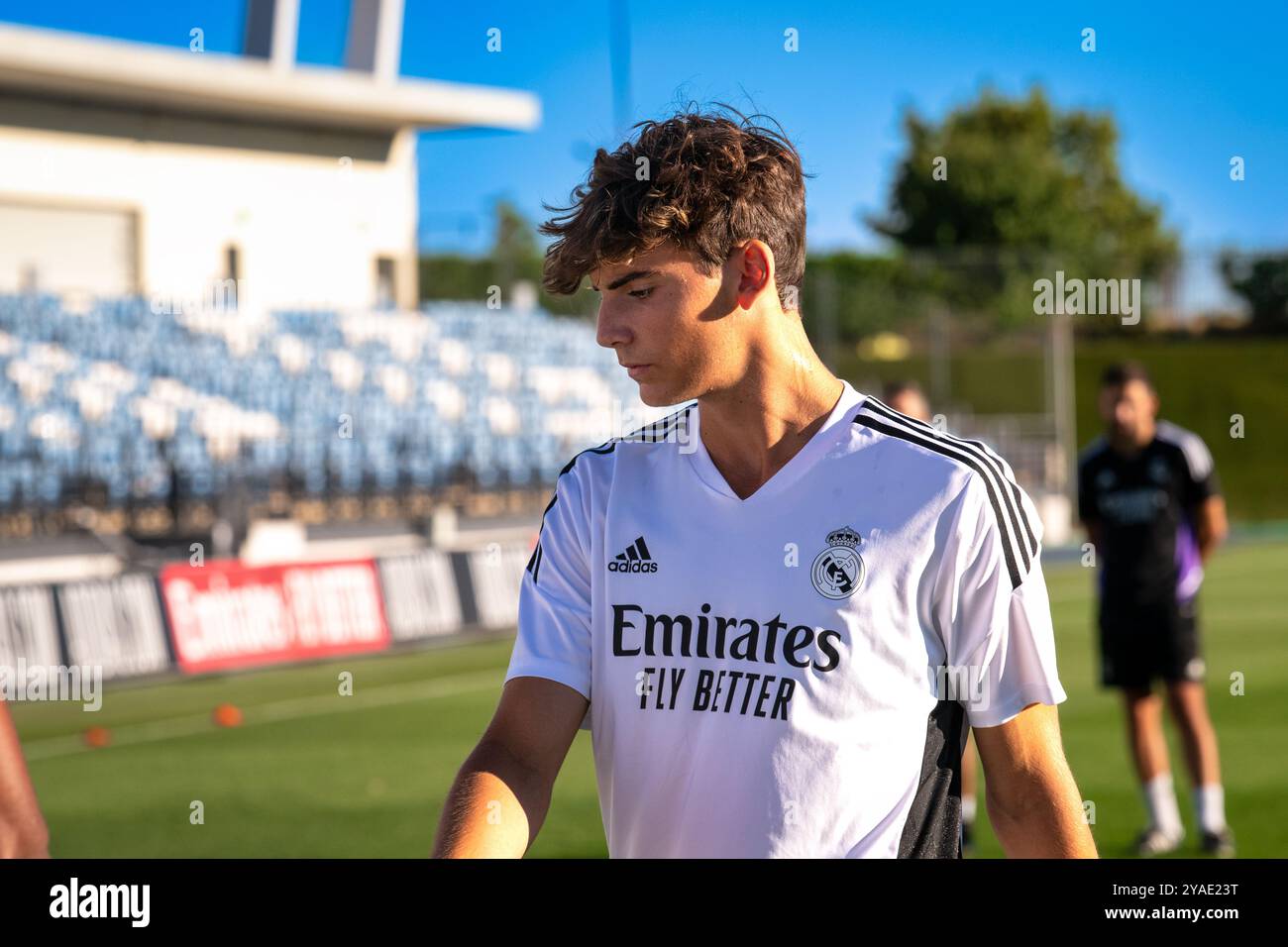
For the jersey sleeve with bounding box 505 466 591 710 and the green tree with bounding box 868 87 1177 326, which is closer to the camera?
the jersey sleeve with bounding box 505 466 591 710

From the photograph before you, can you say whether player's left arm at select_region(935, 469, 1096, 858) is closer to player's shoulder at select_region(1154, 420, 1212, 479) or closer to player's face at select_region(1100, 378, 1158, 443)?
player's face at select_region(1100, 378, 1158, 443)

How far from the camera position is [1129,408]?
777cm

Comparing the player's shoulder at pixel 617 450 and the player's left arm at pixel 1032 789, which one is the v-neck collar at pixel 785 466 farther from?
the player's left arm at pixel 1032 789

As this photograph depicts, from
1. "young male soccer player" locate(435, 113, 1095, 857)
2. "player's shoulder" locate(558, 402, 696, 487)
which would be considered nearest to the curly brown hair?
"young male soccer player" locate(435, 113, 1095, 857)

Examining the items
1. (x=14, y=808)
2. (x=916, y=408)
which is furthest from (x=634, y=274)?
(x=916, y=408)

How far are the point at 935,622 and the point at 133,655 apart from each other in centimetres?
1025

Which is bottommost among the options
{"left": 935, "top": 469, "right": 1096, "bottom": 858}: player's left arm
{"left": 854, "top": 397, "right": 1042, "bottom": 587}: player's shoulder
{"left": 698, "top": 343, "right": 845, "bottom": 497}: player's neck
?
{"left": 935, "top": 469, "right": 1096, "bottom": 858}: player's left arm

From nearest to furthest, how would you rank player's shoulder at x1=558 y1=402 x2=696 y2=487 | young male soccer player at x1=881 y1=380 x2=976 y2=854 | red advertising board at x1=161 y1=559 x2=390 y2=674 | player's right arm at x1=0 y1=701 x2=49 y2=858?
1. player's right arm at x1=0 y1=701 x2=49 y2=858
2. player's shoulder at x1=558 y1=402 x2=696 y2=487
3. young male soccer player at x1=881 y1=380 x2=976 y2=854
4. red advertising board at x1=161 y1=559 x2=390 y2=674

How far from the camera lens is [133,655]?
1164 cm

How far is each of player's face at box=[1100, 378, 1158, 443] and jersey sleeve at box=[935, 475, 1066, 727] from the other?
5.68 metres

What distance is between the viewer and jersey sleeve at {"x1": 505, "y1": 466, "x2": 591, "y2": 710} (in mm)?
2469

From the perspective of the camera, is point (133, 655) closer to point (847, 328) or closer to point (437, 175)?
point (437, 175)

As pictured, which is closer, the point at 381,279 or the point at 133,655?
the point at 133,655

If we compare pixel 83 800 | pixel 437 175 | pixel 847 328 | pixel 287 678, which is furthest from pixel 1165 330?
pixel 83 800
